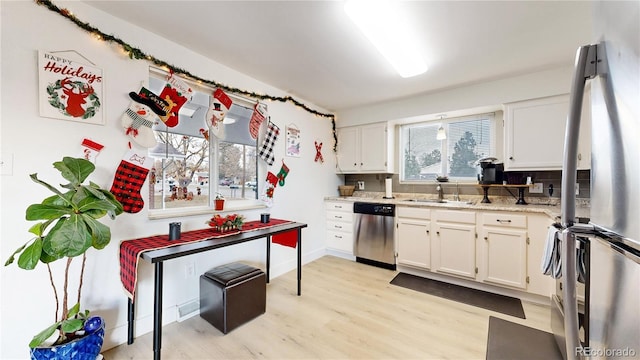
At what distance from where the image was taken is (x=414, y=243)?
3.23 meters

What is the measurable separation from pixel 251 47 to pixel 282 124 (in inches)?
45.2

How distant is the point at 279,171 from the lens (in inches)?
128

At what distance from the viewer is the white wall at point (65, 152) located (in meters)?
1.49

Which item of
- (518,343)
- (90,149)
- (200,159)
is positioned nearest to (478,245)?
(518,343)

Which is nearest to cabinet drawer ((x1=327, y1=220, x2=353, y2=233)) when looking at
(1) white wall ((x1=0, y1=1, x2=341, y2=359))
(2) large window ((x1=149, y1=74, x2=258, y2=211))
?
(2) large window ((x1=149, y1=74, x2=258, y2=211))

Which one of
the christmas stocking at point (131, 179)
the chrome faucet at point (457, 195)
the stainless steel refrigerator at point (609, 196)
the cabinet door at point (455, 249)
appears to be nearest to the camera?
the stainless steel refrigerator at point (609, 196)

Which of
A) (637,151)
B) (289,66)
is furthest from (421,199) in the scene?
(637,151)

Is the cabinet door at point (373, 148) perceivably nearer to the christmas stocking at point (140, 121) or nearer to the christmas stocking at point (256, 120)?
the christmas stocking at point (256, 120)

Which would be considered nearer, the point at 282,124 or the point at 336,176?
the point at 282,124

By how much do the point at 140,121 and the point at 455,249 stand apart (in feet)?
11.1

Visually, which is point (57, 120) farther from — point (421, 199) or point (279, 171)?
point (421, 199)

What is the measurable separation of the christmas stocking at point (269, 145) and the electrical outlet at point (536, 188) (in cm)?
311

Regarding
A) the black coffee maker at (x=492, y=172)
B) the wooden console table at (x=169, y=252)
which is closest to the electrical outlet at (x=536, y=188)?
the black coffee maker at (x=492, y=172)

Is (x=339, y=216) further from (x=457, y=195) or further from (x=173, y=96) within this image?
(x=173, y=96)
